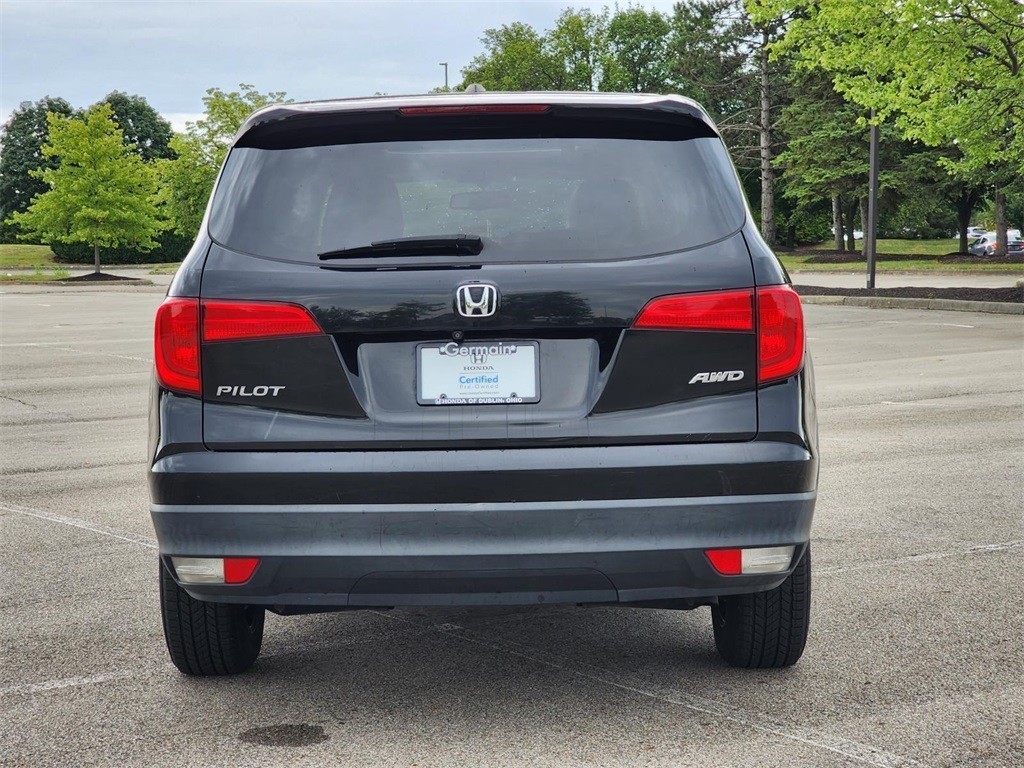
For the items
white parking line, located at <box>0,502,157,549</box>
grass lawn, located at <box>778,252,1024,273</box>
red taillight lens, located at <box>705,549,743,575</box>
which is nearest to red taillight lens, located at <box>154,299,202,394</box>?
red taillight lens, located at <box>705,549,743,575</box>

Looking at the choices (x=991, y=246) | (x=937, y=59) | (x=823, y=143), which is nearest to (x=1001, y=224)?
(x=991, y=246)

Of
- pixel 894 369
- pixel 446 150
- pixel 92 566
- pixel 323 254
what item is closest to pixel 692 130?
pixel 446 150

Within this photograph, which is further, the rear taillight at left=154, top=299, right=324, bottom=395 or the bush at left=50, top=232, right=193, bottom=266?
the bush at left=50, top=232, right=193, bottom=266

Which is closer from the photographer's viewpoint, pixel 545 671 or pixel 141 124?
pixel 545 671

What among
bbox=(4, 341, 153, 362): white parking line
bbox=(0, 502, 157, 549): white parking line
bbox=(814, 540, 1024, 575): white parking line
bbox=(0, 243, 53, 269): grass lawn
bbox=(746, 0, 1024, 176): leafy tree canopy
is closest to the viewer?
bbox=(814, 540, 1024, 575): white parking line

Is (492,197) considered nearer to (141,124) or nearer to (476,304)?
(476,304)

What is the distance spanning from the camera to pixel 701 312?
3811 mm

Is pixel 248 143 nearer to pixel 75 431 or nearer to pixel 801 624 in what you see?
pixel 801 624

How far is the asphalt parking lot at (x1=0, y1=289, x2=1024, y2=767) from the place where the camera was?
385cm

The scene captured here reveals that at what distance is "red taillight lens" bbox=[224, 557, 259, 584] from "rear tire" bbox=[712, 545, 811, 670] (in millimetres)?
1547

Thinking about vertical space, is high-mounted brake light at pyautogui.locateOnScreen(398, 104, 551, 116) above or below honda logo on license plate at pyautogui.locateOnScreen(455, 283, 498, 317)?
above

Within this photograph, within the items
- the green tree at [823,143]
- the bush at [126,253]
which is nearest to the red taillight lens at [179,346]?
the green tree at [823,143]

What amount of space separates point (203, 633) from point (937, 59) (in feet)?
78.2

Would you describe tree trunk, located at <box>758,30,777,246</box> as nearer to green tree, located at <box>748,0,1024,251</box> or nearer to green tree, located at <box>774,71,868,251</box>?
green tree, located at <box>774,71,868,251</box>
